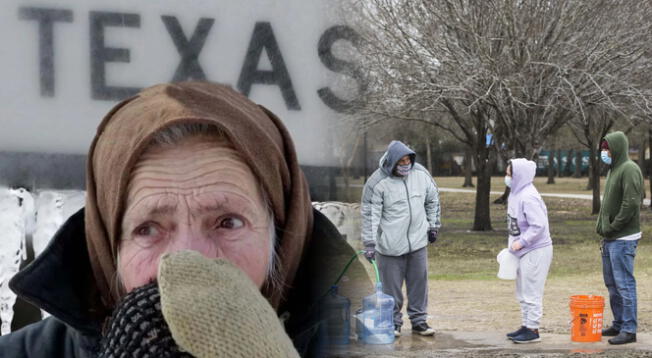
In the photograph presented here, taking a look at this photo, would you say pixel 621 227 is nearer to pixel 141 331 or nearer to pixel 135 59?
pixel 135 59

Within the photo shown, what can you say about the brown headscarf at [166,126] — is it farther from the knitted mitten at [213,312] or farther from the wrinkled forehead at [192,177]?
the knitted mitten at [213,312]

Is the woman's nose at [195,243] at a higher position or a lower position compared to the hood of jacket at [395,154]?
lower

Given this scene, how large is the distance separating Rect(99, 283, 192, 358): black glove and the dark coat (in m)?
0.22

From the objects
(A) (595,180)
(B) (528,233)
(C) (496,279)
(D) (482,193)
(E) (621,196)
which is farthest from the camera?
(A) (595,180)

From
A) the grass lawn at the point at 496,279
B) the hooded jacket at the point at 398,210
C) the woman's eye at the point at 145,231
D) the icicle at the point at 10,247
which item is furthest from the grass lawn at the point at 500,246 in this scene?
the woman's eye at the point at 145,231

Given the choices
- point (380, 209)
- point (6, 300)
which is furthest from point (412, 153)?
point (6, 300)

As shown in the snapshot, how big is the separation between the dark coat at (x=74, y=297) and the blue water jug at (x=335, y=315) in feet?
0.09

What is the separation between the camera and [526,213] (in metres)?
6.52

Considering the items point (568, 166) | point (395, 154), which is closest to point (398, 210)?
point (395, 154)

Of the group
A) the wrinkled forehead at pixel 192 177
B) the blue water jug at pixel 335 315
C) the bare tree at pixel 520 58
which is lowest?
the blue water jug at pixel 335 315

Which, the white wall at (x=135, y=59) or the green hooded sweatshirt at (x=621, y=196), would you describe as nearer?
the white wall at (x=135, y=59)

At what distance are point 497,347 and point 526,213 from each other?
48.1 inches

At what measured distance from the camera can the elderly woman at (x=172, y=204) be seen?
3.11 ft

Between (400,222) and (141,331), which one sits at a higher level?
(141,331)
